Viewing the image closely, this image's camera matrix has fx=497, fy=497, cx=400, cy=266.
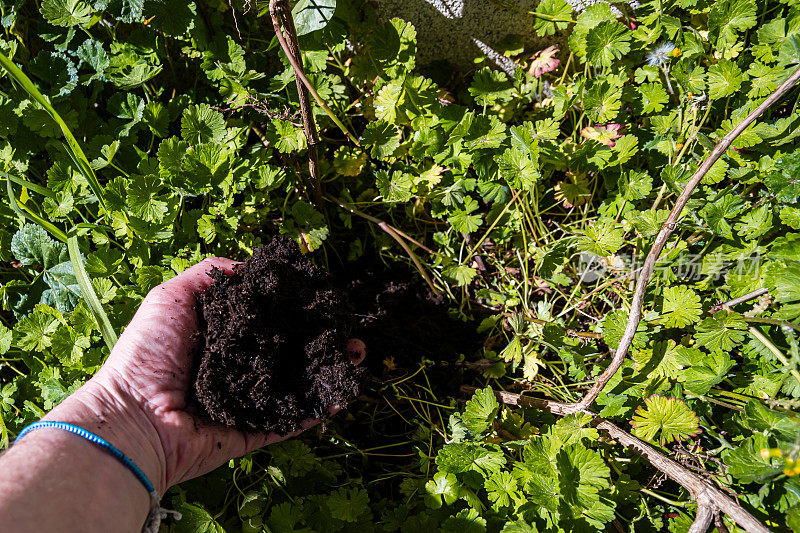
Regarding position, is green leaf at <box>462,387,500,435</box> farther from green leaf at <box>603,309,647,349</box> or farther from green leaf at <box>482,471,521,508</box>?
green leaf at <box>603,309,647,349</box>

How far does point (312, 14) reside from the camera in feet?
5.93

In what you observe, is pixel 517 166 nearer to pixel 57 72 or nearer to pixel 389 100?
pixel 389 100

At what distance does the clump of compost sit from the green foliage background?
0.29 m

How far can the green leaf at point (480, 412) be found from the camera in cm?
191

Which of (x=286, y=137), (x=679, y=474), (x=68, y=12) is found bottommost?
(x=679, y=474)

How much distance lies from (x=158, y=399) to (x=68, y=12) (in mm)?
1661

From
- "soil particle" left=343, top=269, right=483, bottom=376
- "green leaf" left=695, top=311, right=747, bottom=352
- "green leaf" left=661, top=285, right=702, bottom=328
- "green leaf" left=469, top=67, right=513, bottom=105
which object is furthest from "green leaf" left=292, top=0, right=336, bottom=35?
"green leaf" left=695, top=311, right=747, bottom=352

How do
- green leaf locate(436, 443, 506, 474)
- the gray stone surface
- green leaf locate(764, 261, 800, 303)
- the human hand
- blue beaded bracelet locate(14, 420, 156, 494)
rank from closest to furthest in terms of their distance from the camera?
blue beaded bracelet locate(14, 420, 156, 494) < the human hand < green leaf locate(764, 261, 800, 303) < green leaf locate(436, 443, 506, 474) < the gray stone surface

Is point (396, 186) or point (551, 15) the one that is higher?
point (551, 15)

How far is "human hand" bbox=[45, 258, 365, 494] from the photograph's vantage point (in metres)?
1.54

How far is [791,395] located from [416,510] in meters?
1.50

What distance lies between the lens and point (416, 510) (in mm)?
2053

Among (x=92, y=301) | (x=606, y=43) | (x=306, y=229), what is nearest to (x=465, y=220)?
(x=306, y=229)

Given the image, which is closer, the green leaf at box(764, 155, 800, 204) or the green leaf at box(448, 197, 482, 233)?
the green leaf at box(764, 155, 800, 204)
